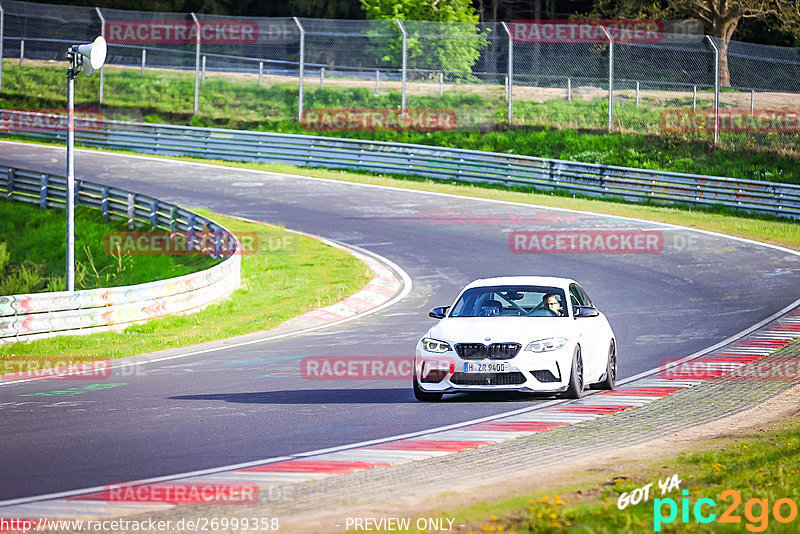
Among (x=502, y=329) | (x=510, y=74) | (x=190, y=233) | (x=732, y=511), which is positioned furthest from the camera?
(x=510, y=74)

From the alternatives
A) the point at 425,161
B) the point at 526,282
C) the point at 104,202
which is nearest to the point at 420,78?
the point at 425,161

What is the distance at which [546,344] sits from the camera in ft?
38.8

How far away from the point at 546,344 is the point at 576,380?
2.04 feet

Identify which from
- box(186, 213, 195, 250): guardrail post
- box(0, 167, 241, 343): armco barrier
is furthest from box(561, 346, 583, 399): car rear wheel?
box(186, 213, 195, 250): guardrail post

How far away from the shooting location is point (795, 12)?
147 feet

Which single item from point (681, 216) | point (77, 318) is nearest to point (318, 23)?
point (681, 216)

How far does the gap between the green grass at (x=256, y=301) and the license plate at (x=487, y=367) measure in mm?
6766

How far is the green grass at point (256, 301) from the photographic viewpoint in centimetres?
1720

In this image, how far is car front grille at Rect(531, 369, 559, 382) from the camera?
11797 mm

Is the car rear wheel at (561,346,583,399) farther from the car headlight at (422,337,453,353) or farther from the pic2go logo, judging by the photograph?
the pic2go logo

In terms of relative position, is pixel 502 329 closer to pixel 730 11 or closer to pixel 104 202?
pixel 104 202

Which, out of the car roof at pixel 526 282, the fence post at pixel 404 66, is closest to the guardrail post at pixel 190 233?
the fence post at pixel 404 66

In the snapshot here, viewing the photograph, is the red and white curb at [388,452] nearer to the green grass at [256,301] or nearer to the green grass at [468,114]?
the green grass at [256,301]

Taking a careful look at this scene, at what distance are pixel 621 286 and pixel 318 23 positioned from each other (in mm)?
20485
